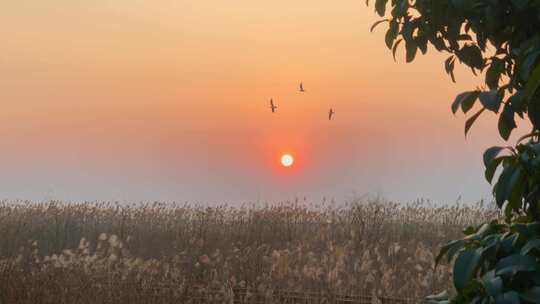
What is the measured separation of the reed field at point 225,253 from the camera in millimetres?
5188

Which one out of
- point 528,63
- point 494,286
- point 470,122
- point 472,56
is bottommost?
point 494,286

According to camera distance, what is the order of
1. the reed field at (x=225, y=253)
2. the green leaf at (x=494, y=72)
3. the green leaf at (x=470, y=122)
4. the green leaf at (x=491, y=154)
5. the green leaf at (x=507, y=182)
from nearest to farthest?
the green leaf at (x=507, y=182)
the green leaf at (x=491, y=154)
the green leaf at (x=470, y=122)
the green leaf at (x=494, y=72)
the reed field at (x=225, y=253)

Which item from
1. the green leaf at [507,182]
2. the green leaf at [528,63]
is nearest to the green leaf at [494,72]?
the green leaf at [528,63]

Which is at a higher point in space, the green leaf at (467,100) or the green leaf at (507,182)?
the green leaf at (467,100)

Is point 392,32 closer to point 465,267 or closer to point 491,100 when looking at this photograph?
point 491,100

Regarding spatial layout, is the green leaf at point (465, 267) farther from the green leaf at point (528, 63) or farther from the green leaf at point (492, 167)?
the green leaf at point (528, 63)

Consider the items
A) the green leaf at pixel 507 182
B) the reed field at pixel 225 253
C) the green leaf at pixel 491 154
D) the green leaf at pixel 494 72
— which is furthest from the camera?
Result: the reed field at pixel 225 253

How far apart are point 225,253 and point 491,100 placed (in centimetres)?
561

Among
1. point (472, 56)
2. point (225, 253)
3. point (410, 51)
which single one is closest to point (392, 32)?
point (410, 51)

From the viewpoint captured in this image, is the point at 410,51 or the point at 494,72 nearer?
the point at 494,72

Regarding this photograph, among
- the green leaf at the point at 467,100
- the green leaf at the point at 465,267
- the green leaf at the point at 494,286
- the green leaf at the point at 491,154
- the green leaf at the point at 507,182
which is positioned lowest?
the green leaf at the point at 494,286

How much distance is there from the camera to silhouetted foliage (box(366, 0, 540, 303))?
150 centimetres

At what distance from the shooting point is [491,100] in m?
1.67

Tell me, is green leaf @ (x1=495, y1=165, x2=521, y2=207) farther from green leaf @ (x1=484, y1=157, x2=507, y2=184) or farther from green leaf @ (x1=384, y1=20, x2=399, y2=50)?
green leaf @ (x1=384, y1=20, x2=399, y2=50)
